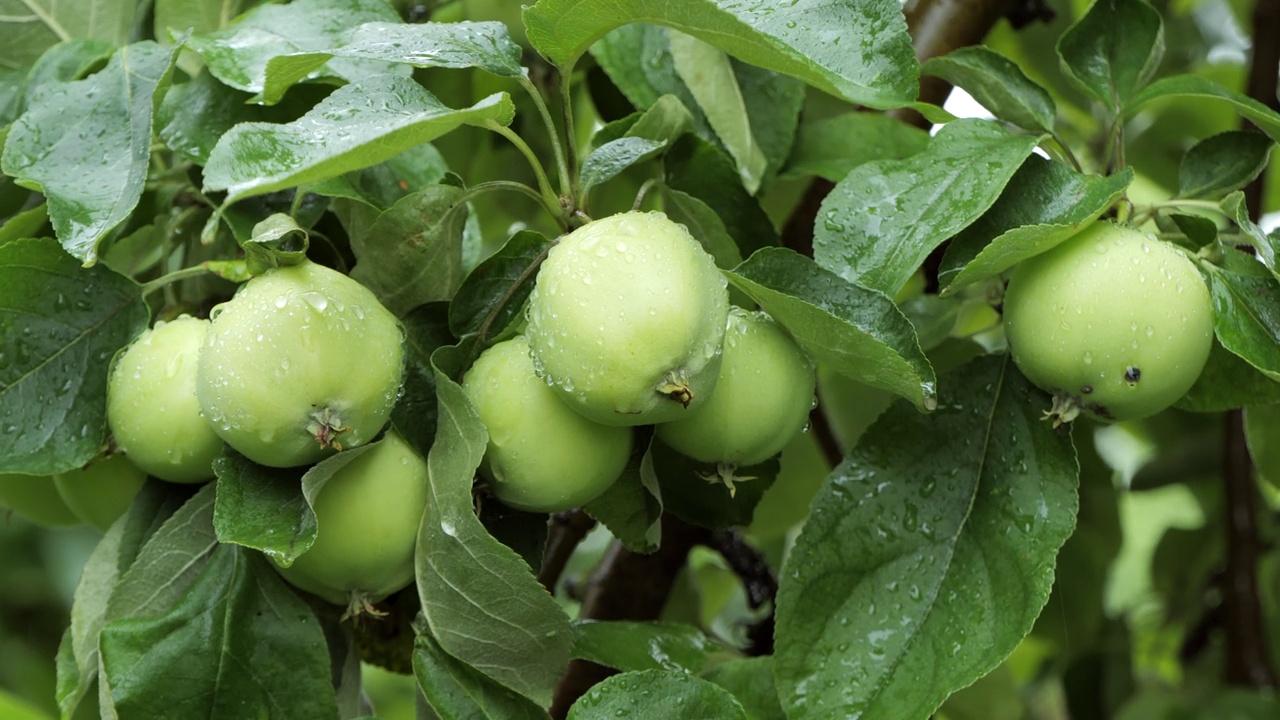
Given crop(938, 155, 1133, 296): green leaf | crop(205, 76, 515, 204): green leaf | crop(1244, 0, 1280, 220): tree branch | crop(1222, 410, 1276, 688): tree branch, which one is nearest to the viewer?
crop(205, 76, 515, 204): green leaf

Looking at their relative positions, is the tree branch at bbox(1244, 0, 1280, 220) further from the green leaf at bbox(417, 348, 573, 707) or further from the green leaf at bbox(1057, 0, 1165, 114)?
the green leaf at bbox(417, 348, 573, 707)

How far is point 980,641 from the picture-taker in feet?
1.87

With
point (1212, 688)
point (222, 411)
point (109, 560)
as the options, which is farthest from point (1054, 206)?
point (1212, 688)

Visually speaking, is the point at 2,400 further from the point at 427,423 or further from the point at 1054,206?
the point at 1054,206

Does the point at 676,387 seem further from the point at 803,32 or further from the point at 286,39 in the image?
the point at 286,39

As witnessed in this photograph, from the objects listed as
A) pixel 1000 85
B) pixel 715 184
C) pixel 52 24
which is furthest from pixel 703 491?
pixel 52 24

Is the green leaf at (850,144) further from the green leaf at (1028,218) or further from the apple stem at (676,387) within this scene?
the apple stem at (676,387)

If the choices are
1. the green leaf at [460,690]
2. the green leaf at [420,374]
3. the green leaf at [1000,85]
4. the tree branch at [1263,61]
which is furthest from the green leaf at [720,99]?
the tree branch at [1263,61]

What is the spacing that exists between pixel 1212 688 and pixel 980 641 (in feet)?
2.51

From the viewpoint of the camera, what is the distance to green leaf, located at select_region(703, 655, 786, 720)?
2.07ft

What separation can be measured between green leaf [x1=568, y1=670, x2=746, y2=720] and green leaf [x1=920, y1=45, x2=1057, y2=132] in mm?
336

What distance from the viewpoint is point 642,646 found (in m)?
0.64

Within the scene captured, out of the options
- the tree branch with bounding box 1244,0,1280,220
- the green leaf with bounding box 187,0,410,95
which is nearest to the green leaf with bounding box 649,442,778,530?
the green leaf with bounding box 187,0,410,95

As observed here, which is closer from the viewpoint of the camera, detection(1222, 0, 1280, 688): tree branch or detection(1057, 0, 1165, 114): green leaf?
detection(1057, 0, 1165, 114): green leaf
